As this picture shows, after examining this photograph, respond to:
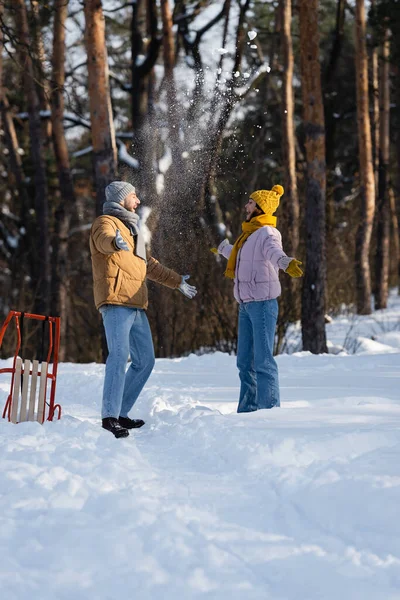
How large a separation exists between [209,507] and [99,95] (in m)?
7.89

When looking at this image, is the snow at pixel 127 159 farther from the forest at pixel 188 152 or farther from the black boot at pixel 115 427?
the black boot at pixel 115 427

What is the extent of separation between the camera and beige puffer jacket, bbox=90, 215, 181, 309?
595cm

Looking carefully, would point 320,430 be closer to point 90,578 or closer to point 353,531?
point 353,531

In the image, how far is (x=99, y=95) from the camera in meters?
11.1

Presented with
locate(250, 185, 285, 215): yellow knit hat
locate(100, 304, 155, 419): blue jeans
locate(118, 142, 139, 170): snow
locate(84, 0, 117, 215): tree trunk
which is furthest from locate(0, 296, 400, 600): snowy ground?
locate(118, 142, 139, 170): snow

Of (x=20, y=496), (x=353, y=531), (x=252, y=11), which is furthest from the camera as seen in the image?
(x=252, y=11)

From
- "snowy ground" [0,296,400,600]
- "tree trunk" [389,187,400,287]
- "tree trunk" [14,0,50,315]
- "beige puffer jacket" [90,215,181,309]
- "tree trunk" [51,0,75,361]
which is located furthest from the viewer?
"tree trunk" [389,187,400,287]

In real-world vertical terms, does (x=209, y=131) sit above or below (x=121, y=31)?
below

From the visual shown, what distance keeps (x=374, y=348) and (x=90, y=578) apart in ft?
33.3

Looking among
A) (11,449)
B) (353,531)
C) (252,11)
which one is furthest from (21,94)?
(353,531)

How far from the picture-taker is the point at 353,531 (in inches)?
151

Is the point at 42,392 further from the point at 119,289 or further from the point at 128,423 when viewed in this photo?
the point at 119,289

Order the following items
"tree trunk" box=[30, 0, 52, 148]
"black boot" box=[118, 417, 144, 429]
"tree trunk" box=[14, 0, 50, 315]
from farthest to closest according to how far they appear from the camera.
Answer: "tree trunk" box=[14, 0, 50, 315] < "tree trunk" box=[30, 0, 52, 148] < "black boot" box=[118, 417, 144, 429]

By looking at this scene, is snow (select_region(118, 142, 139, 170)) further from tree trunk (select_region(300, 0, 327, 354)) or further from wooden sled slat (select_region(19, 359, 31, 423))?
wooden sled slat (select_region(19, 359, 31, 423))
